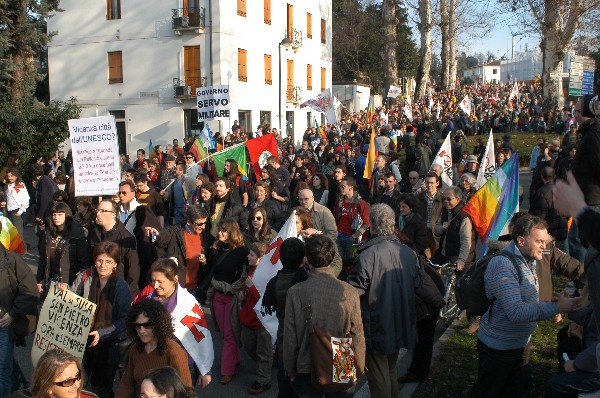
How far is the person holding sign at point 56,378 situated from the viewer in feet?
11.8

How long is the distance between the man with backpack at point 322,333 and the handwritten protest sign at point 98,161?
4.50m

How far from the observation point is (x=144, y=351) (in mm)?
4184

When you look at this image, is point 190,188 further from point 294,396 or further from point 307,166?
point 294,396

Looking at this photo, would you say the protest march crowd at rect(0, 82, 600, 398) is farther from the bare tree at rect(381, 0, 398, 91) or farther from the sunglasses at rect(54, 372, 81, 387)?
the bare tree at rect(381, 0, 398, 91)

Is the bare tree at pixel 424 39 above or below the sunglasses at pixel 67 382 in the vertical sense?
above

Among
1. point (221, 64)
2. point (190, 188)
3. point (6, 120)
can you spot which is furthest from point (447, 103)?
point (190, 188)

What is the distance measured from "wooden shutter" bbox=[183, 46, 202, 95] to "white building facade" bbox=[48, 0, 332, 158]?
49mm

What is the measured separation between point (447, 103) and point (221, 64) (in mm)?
14933

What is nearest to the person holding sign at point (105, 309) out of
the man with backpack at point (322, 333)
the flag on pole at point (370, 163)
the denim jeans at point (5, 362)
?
the denim jeans at point (5, 362)

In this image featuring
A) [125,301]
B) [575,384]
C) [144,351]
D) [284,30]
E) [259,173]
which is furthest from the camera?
[284,30]

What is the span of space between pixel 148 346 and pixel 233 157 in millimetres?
8354

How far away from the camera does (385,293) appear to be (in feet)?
16.6

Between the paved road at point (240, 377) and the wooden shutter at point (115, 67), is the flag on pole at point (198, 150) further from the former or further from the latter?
the wooden shutter at point (115, 67)

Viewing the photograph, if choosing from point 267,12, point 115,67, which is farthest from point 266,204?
point 267,12
